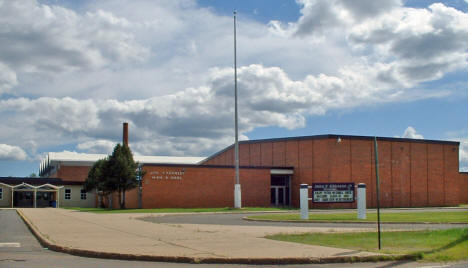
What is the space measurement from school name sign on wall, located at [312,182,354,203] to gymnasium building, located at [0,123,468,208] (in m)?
15.0

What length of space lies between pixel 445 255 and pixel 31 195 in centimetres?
5590

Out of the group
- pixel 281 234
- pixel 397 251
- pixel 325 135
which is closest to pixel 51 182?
pixel 325 135

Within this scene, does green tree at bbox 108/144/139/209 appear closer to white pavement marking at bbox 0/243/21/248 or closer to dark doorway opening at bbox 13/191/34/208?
dark doorway opening at bbox 13/191/34/208

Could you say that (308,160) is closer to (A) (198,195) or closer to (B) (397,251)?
(A) (198,195)

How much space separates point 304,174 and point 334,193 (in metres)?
21.9

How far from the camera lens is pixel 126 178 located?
4422cm

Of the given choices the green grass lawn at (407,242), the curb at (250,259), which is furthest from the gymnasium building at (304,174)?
the curb at (250,259)

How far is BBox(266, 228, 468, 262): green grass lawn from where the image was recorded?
40.0ft

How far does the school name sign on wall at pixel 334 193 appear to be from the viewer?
29688 mm

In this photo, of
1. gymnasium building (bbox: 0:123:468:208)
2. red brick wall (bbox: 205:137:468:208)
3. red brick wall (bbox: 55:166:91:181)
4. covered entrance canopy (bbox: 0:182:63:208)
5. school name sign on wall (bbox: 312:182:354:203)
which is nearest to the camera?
school name sign on wall (bbox: 312:182:354:203)

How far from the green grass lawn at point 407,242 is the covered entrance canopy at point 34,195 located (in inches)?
1864

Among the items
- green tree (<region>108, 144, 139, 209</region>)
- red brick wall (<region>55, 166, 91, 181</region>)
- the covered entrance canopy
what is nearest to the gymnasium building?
the covered entrance canopy

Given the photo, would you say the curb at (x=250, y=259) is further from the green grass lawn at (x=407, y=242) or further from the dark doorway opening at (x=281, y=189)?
the dark doorway opening at (x=281, y=189)

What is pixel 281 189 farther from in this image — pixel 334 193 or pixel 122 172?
pixel 334 193
